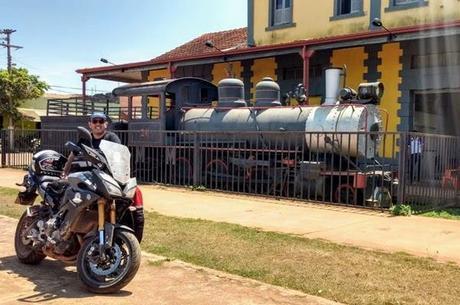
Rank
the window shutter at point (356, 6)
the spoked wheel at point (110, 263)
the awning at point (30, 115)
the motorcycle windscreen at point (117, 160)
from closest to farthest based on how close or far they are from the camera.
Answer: the spoked wheel at point (110, 263), the motorcycle windscreen at point (117, 160), the window shutter at point (356, 6), the awning at point (30, 115)

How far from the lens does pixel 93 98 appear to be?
72.5 ft

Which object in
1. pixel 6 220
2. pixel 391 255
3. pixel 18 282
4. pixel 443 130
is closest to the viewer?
pixel 18 282

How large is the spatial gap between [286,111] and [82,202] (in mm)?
9440

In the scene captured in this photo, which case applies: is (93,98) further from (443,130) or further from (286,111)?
(443,130)

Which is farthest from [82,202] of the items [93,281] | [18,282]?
[18,282]

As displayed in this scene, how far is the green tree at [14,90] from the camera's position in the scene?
124 feet

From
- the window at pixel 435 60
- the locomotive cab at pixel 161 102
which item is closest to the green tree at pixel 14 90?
the locomotive cab at pixel 161 102

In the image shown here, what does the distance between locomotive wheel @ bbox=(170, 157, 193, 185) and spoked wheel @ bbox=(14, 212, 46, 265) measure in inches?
332

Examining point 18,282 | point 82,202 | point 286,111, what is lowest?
point 18,282

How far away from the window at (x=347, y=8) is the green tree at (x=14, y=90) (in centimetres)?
2648

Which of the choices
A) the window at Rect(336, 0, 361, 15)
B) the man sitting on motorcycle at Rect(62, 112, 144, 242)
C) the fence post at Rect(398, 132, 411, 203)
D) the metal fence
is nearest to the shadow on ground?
the man sitting on motorcycle at Rect(62, 112, 144, 242)

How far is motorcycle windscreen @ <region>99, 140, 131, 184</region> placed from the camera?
17.7 ft

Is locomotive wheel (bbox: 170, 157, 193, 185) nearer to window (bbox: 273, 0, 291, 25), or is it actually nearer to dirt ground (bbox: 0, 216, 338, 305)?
window (bbox: 273, 0, 291, 25)

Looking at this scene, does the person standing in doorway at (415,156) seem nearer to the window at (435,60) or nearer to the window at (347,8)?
the window at (435,60)
